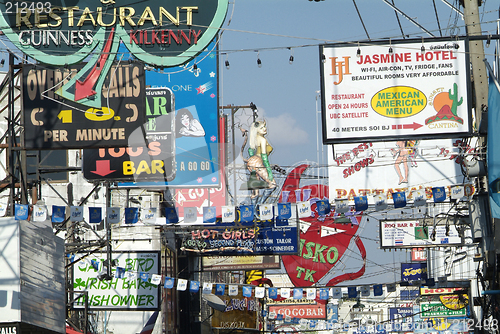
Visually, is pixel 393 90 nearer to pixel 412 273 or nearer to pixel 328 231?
pixel 328 231

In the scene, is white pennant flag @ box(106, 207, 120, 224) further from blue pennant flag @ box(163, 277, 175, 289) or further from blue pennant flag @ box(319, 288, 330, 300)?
blue pennant flag @ box(319, 288, 330, 300)

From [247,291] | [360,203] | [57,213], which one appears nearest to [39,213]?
[57,213]

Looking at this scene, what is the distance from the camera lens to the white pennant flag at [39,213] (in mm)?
18062

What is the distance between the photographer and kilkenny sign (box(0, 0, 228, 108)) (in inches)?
758

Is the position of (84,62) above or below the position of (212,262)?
above

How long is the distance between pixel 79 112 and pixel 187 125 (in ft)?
26.9

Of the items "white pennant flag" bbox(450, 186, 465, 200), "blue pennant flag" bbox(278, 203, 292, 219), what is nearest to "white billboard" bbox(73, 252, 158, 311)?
"blue pennant flag" bbox(278, 203, 292, 219)

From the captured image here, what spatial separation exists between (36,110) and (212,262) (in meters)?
19.1

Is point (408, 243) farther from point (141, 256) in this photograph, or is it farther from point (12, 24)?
point (12, 24)

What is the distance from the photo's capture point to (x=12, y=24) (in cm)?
1956

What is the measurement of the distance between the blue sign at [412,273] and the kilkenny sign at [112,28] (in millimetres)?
15962

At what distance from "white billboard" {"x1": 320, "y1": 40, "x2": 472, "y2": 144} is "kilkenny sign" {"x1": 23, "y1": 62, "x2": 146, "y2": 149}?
15.5 feet

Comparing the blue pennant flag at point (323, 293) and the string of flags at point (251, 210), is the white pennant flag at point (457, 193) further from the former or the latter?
the blue pennant flag at point (323, 293)

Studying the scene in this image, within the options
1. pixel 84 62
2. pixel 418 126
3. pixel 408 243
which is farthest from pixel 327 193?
pixel 84 62
